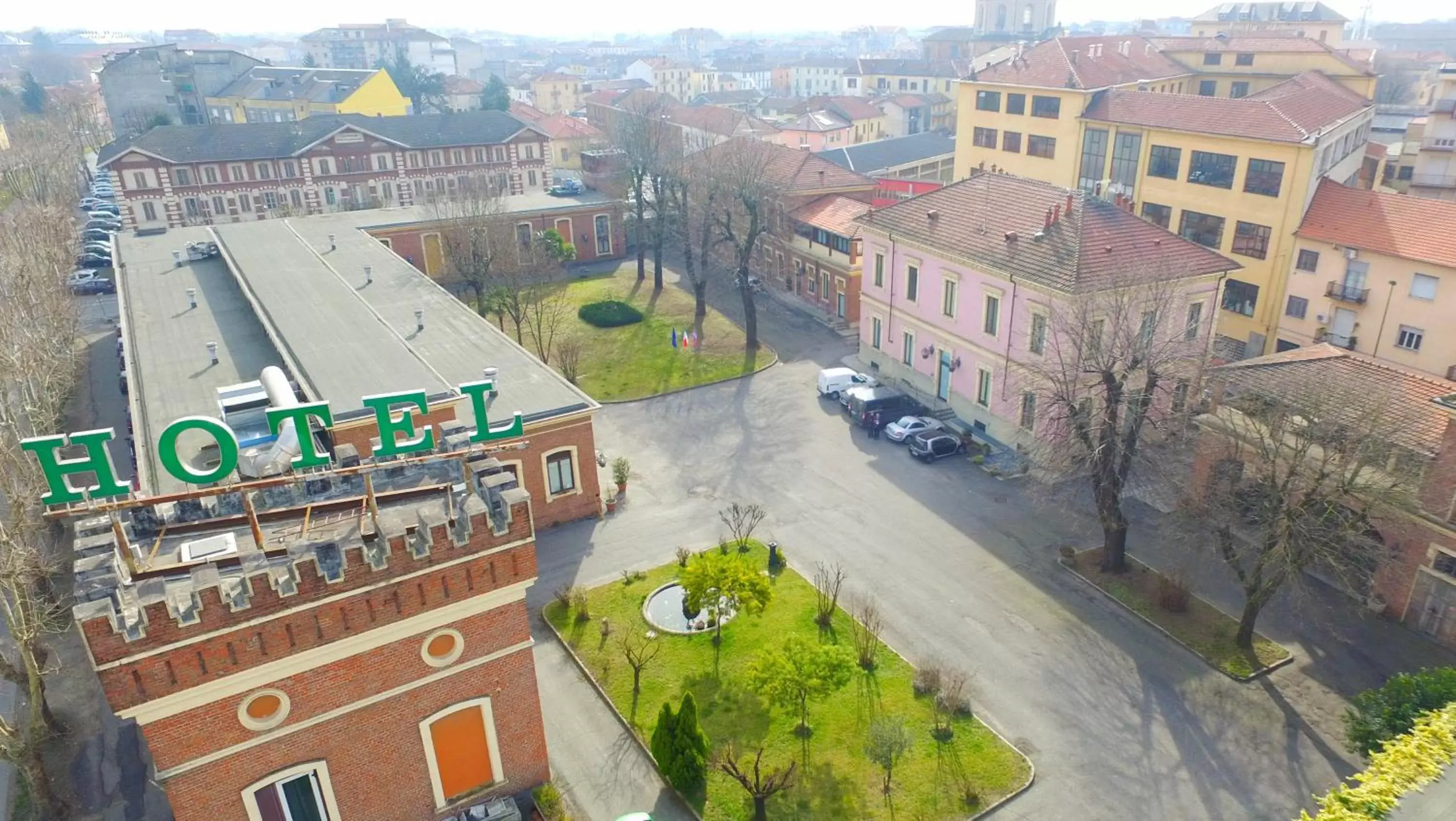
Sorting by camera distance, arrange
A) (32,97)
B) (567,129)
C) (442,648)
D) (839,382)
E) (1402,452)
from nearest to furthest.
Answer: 1. (442,648)
2. (1402,452)
3. (839,382)
4. (567,129)
5. (32,97)

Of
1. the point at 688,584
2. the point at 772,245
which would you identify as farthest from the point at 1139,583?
the point at 772,245

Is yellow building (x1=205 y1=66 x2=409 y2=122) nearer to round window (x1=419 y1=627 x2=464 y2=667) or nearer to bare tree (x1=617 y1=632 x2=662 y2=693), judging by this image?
bare tree (x1=617 y1=632 x2=662 y2=693)

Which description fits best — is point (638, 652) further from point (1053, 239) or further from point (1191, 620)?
point (1053, 239)

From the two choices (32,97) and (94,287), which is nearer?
(94,287)

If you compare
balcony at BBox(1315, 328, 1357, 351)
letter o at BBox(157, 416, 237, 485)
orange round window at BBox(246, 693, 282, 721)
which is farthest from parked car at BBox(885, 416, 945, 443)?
letter o at BBox(157, 416, 237, 485)

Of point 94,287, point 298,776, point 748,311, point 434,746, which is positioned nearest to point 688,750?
point 434,746
